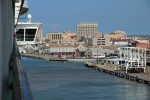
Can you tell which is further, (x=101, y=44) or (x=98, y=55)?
(x=101, y=44)

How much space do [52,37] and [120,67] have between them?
5844 cm

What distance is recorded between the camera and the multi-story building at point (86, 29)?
107 meters

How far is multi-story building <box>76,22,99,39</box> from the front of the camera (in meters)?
107

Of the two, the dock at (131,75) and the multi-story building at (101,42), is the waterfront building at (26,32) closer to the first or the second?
the dock at (131,75)

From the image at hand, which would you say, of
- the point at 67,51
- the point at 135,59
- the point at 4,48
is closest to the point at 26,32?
the point at 135,59

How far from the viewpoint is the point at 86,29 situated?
110m

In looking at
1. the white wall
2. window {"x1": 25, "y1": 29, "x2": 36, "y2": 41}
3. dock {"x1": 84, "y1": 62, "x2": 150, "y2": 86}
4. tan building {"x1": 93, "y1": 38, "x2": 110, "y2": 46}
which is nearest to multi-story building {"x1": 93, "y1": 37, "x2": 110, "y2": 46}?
tan building {"x1": 93, "y1": 38, "x2": 110, "y2": 46}

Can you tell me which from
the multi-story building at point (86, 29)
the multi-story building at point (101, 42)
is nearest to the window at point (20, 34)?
the multi-story building at point (101, 42)

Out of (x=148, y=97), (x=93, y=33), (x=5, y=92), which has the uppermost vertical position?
(x=93, y=33)

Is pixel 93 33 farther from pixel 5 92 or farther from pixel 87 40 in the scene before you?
pixel 5 92

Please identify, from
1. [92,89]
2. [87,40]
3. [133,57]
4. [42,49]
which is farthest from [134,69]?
[87,40]

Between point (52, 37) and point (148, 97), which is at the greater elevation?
point (52, 37)

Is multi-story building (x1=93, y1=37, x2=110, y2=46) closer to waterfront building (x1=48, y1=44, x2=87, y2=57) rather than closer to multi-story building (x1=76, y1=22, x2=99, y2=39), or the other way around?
waterfront building (x1=48, y1=44, x2=87, y2=57)

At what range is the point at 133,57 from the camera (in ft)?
108
